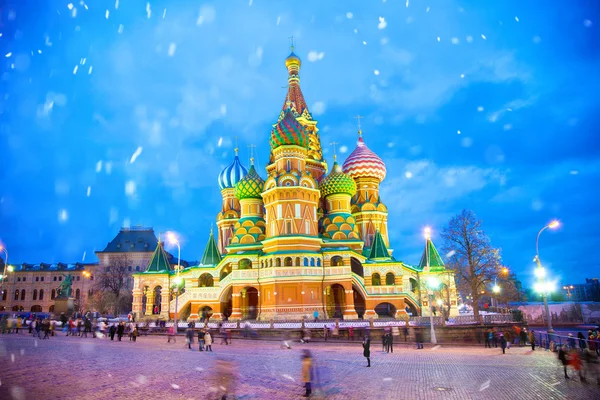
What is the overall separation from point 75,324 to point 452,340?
32.4m

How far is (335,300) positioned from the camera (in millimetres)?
50406

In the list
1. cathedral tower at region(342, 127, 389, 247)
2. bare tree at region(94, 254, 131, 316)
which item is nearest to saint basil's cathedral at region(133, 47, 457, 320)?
cathedral tower at region(342, 127, 389, 247)

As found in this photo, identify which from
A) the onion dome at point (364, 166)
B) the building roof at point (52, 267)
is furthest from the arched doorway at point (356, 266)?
the building roof at point (52, 267)

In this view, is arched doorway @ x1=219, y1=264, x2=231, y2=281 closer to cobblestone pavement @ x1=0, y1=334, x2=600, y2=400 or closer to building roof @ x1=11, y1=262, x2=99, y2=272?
cobblestone pavement @ x1=0, y1=334, x2=600, y2=400

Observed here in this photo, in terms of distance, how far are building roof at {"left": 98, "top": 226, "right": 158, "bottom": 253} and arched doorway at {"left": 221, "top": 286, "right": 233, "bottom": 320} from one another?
159ft

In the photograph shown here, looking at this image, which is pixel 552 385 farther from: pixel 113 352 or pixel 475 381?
pixel 113 352

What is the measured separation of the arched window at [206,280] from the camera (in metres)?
51.2

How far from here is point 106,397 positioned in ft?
38.9

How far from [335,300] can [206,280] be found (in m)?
15.2

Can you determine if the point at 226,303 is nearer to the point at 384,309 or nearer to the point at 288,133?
the point at 384,309

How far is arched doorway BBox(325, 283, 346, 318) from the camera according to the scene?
156 ft

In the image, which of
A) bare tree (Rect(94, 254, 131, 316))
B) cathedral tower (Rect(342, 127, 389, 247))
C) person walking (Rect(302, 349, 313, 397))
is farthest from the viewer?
bare tree (Rect(94, 254, 131, 316))

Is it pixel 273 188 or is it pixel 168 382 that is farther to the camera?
pixel 273 188

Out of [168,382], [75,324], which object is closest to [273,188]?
[75,324]
